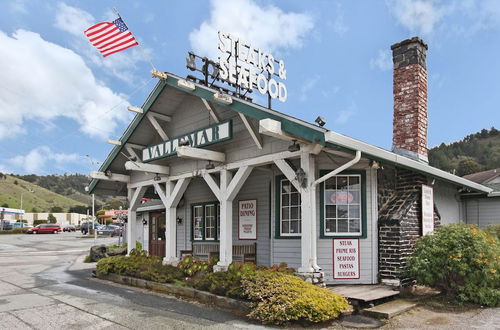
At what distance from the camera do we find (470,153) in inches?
2643

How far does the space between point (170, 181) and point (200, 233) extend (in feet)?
7.60

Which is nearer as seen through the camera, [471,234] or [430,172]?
[471,234]

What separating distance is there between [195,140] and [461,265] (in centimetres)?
668

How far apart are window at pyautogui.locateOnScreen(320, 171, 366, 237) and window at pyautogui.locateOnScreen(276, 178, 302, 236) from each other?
0.73 metres

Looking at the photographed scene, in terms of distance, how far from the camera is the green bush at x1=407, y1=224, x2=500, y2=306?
825 cm

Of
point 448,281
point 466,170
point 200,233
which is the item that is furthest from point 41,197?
point 448,281

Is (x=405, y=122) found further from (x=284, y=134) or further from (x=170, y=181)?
(x=170, y=181)

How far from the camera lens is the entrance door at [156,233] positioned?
16.8 m

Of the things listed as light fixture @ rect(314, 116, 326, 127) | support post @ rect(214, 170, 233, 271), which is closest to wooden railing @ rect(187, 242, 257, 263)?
support post @ rect(214, 170, 233, 271)

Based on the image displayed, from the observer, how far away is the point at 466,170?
49.1 meters

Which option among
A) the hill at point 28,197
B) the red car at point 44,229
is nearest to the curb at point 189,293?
the red car at point 44,229

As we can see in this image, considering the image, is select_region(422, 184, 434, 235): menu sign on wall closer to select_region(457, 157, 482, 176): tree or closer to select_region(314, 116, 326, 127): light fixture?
select_region(314, 116, 326, 127): light fixture

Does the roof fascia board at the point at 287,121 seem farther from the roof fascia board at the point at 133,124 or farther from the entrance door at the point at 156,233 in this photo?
the entrance door at the point at 156,233

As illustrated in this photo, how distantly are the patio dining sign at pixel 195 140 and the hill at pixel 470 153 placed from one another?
1789 inches
